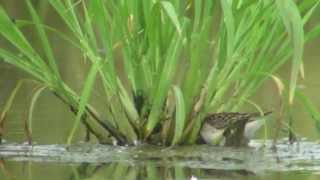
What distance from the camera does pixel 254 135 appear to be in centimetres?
505

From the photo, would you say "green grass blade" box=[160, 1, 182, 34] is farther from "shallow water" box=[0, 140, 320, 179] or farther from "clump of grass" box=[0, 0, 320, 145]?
"shallow water" box=[0, 140, 320, 179]

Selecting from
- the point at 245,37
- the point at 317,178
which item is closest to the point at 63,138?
the point at 245,37

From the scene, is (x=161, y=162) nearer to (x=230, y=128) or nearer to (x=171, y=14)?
(x=230, y=128)

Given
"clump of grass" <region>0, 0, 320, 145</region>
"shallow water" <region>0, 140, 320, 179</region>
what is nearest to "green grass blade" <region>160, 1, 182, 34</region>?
"clump of grass" <region>0, 0, 320, 145</region>

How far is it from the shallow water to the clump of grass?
0.11 meters

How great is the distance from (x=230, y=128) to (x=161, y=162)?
0.42 meters

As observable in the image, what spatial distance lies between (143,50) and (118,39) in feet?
0.37

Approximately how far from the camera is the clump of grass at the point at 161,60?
4.68 metres

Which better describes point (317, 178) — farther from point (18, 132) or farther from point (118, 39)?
point (18, 132)

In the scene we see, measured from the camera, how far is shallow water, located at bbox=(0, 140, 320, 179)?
14.0 feet

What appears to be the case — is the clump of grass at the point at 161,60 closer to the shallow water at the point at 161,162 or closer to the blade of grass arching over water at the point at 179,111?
the blade of grass arching over water at the point at 179,111

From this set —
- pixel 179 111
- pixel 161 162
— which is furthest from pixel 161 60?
pixel 161 162

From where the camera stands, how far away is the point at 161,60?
4.77 metres

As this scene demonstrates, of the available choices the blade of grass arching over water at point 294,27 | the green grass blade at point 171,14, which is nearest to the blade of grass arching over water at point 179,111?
the green grass blade at point 171,14
